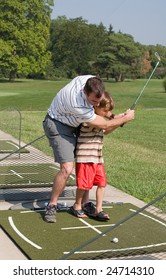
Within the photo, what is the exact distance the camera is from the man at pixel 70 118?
527 cm

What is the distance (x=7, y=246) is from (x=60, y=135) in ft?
4.39

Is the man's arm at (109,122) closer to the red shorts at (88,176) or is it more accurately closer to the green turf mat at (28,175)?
the red shorts at (88,176)

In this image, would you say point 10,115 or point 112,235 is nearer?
point 112,235

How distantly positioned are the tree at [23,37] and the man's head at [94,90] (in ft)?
181

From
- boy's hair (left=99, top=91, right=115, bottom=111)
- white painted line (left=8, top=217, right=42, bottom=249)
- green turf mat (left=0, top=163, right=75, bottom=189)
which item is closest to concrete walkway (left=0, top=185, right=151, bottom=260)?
white painted line (left=8, top=217, right=42, bottom=249)

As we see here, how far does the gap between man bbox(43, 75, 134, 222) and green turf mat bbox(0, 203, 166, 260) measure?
25cm

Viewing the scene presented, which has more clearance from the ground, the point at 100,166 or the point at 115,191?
the point at 100,166

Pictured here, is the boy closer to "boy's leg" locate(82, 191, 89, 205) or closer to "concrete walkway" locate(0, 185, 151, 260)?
"boy's leg" locate(82, 191, 89, 205)

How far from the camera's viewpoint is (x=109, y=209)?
6152mm

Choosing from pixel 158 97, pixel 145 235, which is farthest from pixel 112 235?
pixel 158 97

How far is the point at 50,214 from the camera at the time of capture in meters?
5.57

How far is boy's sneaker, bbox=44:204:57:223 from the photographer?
554 cm

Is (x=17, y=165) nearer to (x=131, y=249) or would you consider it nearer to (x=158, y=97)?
(x=131, y=249)

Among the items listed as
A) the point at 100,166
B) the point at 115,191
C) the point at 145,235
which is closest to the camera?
the point at 145,235
